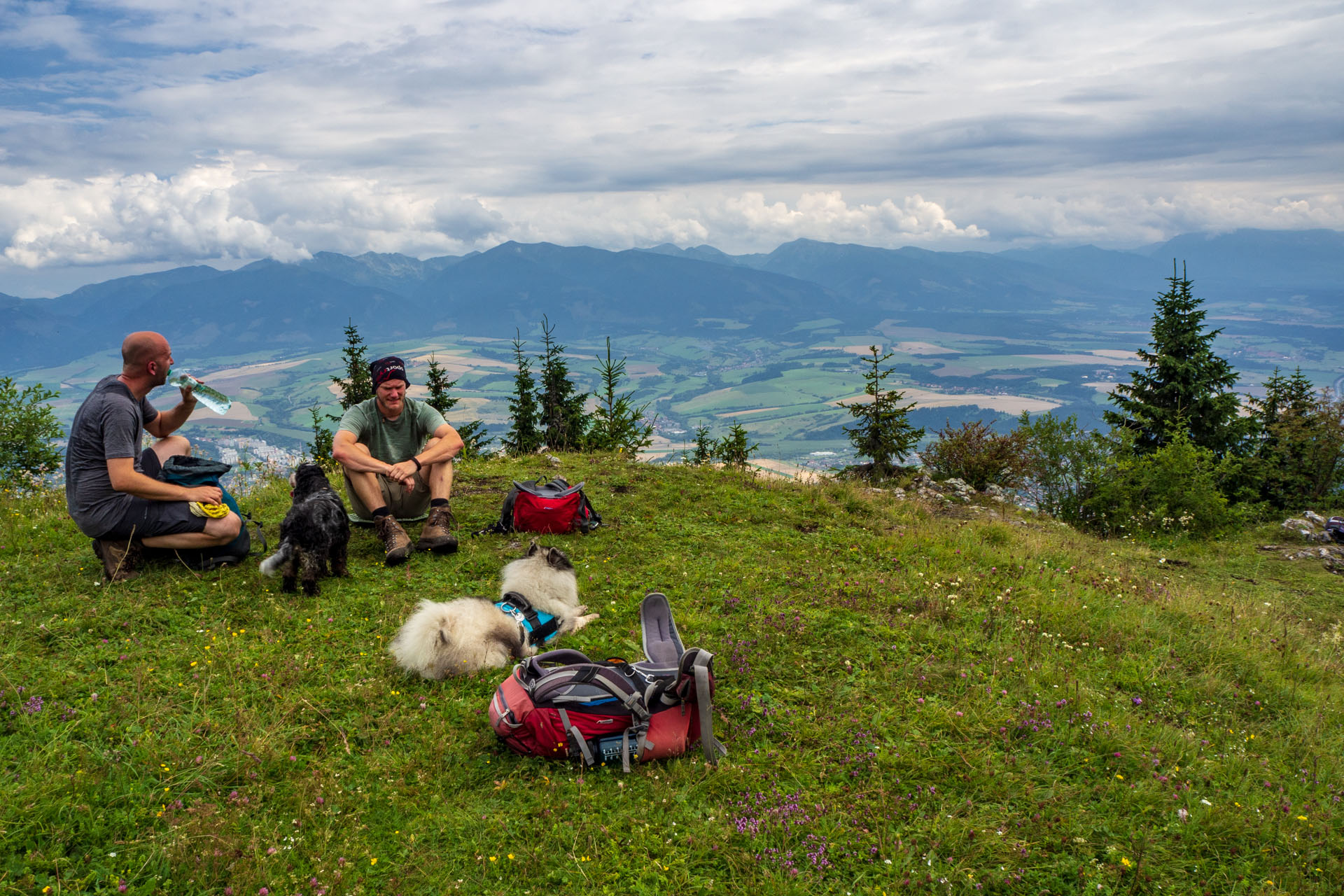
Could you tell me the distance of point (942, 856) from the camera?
3615 mm

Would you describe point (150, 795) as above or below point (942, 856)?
above

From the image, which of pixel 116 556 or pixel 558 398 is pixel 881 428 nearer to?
pixel 558 398

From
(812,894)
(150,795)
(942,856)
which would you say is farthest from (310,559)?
(942,856)

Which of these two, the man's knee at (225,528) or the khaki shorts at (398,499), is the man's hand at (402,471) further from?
the man's knee at (225,528)

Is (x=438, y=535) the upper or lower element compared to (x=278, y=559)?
lower

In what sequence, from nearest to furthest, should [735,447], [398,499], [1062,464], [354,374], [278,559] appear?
[278,559], [398,499], [1062,464], [735,447], [354,374]

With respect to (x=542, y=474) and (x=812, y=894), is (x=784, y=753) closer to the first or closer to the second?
(x=812, y=894)

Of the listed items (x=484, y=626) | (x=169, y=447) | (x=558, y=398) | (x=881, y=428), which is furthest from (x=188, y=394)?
(x=558, y=398)

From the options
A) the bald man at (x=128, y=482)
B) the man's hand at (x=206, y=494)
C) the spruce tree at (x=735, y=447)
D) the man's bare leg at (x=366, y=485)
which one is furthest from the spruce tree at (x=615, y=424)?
the bald man at (x=128, y=482)

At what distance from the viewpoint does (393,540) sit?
24.2ft

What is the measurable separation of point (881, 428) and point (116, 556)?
2093 cm

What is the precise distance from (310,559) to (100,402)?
7.16ft

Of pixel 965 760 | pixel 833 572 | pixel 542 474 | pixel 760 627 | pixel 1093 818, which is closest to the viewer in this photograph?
pixel 1093 818

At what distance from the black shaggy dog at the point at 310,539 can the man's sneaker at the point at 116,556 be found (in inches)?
43.2
